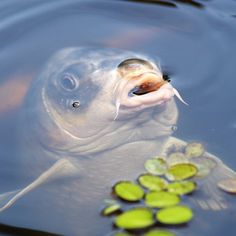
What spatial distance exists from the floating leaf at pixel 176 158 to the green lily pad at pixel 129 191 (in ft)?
0.79

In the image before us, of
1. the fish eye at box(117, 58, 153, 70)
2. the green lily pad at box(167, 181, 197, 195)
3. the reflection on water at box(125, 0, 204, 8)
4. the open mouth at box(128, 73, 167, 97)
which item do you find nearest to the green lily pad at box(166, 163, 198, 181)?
the green lily pad at box(167, 181, 197, 195)

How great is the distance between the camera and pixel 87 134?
9.82ft

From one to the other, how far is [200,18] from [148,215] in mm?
2283

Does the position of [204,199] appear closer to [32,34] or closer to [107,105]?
[107,105]

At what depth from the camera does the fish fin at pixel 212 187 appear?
2.64 m

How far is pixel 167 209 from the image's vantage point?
2424 mm

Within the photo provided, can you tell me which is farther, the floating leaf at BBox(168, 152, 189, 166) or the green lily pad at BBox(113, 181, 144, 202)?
the floating leaf at BBox(168, 152, 189, 166)

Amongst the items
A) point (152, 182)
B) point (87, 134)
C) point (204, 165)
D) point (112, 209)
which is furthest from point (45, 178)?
point (204, 165)

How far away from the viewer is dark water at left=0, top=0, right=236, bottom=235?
3068mm

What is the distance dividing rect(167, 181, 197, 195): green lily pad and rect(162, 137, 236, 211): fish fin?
0.17ft

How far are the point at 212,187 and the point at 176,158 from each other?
0.74ft

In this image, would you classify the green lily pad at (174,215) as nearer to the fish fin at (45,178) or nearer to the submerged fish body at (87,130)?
the submerged fish body at (87,130)

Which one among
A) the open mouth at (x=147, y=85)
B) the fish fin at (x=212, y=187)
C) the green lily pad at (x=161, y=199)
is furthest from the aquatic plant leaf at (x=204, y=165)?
the open mouth at (x=147, y=85)

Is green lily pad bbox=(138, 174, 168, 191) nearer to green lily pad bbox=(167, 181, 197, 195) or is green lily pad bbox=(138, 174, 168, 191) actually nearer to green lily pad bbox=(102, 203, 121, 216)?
green lily pad bbox=(167, 181, 197, 195)
